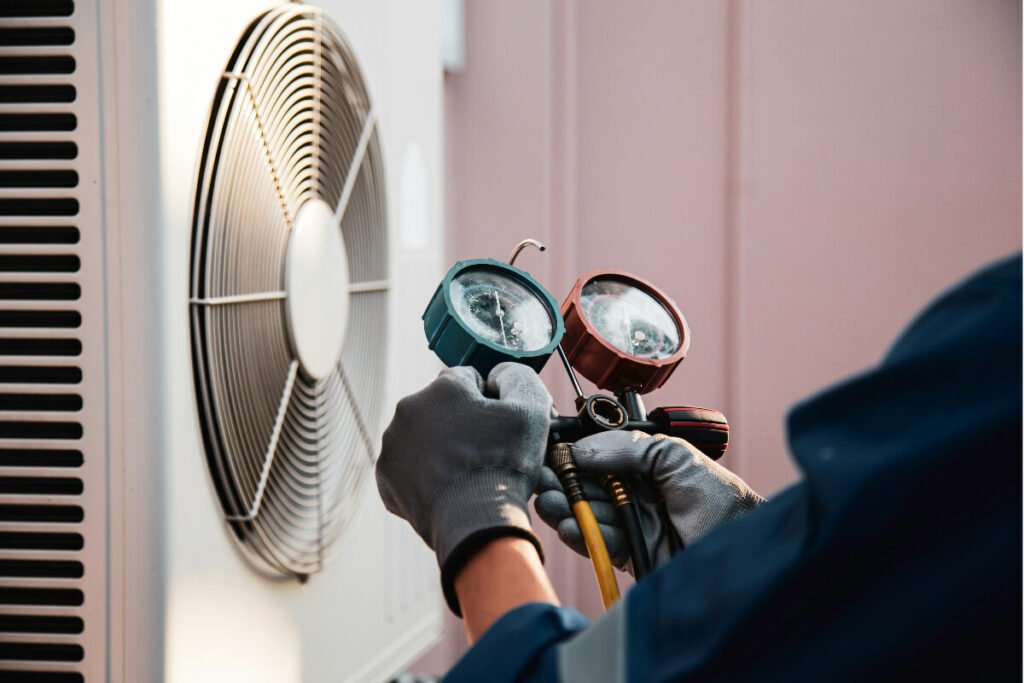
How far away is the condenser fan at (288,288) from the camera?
4.07 ft

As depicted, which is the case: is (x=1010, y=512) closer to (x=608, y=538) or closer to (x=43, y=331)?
(x=608, y=538)

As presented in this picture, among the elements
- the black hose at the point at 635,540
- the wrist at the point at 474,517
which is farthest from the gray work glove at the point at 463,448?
the black hose at the point at 635,540

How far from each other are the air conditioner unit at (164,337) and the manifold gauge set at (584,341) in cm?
40

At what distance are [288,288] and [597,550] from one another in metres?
0.78

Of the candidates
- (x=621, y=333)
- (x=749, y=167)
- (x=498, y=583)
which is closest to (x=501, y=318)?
(x=621, y=333)

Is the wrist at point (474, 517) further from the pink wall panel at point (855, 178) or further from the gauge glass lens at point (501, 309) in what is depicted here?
the pink wall panel at point (855, 178)

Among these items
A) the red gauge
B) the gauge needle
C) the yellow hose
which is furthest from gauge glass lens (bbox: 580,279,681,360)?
the yellow hose

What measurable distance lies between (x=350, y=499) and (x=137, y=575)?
1.85 feet

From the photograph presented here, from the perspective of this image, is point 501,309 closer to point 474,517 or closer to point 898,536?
point 474,517

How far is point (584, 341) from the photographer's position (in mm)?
1023

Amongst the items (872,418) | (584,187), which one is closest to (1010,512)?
(872,418)

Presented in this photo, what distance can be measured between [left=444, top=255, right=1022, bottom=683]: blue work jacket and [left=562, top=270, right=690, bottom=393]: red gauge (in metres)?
0.52

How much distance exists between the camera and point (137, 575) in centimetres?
114

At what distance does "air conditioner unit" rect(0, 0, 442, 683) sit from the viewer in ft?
3.61
